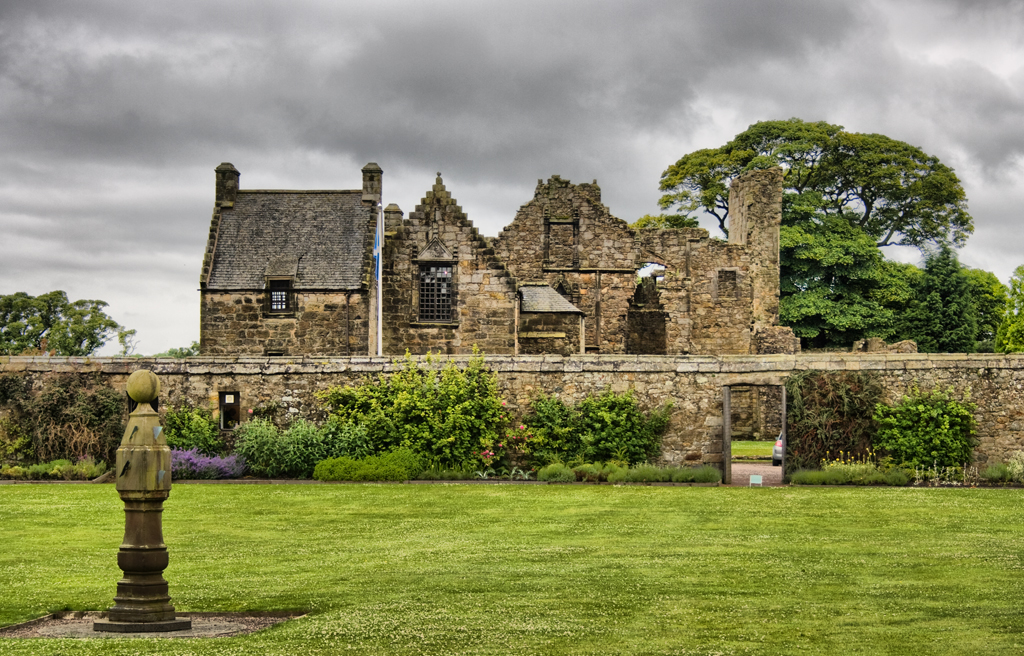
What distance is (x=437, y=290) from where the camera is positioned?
1410 inches

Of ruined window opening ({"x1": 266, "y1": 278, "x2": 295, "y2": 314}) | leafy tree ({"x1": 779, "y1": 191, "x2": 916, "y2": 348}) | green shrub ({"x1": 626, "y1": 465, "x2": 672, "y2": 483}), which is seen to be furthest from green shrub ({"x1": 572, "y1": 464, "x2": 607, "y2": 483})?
leafy tree ({"x1": 779, "y1": 191, "x2": 916, "y2": 348})

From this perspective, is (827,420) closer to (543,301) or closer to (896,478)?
(896,478)

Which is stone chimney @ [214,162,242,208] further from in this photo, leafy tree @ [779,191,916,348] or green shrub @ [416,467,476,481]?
leafy tree @ [779,191,916,348]

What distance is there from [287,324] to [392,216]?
5.16 metres

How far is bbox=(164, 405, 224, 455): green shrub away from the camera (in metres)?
26.7

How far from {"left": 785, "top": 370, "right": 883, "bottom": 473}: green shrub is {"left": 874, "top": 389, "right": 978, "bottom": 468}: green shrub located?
0.33 meters

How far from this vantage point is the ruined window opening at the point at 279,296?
3609 centimetres

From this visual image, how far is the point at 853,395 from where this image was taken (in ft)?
85.2

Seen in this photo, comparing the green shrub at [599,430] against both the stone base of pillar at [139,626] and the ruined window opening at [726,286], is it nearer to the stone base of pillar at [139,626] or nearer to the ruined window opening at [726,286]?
the stone base of pillar at [139,626]

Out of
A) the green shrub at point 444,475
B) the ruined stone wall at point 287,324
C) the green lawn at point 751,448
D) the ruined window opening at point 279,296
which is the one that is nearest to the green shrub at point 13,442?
the green shrub at point 444,475

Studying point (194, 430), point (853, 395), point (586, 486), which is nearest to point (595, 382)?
point (586, 486)

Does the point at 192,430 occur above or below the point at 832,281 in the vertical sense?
below

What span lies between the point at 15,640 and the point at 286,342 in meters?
26.7

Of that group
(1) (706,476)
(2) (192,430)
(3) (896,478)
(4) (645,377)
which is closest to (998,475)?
(3) (896,478)
